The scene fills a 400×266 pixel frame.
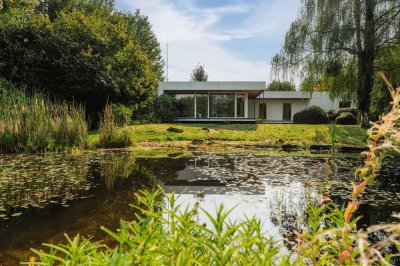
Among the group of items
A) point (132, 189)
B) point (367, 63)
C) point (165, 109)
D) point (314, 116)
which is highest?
point (367, 63)

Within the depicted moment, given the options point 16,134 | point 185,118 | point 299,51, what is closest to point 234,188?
point 16,134

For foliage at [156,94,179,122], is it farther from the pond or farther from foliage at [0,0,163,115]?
the pond

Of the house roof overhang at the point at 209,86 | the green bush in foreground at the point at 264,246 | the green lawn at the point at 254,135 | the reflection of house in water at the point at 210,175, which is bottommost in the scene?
the reflection of house in water at the point at 210,175

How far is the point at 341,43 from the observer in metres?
16.1

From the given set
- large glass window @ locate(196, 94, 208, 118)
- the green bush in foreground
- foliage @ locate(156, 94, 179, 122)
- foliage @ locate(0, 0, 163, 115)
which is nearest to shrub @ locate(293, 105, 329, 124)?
large glass window @ locate(196, 94, 208, 118)

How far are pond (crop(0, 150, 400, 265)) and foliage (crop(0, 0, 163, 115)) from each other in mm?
7739

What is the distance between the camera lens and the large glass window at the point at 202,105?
27625 millimetres

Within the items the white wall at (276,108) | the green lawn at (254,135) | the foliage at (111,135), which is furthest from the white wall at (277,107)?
the foliage at (111,135)

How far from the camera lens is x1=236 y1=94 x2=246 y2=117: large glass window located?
2719cm

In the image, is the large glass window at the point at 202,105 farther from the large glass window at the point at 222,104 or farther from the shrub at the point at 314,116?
the shrub at the point at 314,116

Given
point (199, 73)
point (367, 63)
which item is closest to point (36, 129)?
point (367, 63)

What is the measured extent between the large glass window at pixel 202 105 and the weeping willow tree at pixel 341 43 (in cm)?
1071

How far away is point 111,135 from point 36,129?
2878 mm

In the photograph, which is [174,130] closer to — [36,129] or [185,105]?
[36,129]
